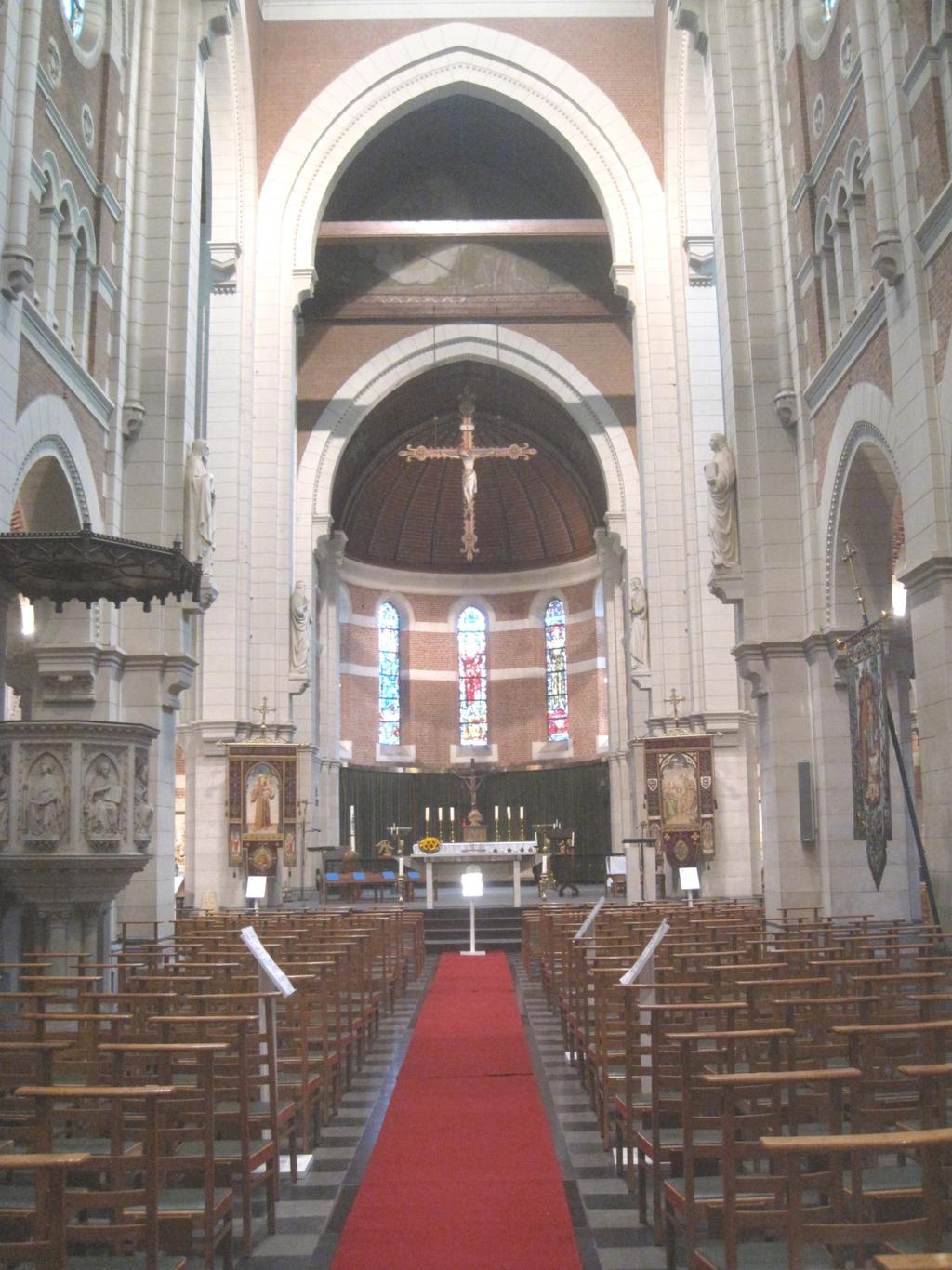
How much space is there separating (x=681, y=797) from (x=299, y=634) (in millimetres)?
7728

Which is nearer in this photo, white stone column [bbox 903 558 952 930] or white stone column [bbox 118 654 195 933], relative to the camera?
white stone column [bbox 903 558 952 930]

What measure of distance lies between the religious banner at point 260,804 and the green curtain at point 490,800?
39.2 ft

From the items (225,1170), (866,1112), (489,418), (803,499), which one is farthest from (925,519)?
(489,418)

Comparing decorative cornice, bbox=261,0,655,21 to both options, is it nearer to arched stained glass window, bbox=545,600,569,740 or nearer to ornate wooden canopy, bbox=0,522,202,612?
arched stained glass window, bbox=545,600,569,740

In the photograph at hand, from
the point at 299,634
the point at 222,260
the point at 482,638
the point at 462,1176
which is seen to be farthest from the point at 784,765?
the point at 482,638

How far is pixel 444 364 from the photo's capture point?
2841cm

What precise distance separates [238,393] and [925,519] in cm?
1424

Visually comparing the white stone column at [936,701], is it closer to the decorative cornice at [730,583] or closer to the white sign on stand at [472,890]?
the decorative cornice at [730,583]

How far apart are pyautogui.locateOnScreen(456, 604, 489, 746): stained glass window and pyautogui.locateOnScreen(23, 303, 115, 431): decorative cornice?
79.1 feet

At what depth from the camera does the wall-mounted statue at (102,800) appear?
8797 mm


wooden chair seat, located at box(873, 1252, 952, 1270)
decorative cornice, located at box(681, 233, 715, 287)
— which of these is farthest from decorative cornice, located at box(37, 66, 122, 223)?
wooden chair seat, located at box(873, 1252, 952, 1270)

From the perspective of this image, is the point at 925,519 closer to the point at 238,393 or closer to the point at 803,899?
the point at 803,899

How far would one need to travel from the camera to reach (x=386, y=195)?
29547 mm

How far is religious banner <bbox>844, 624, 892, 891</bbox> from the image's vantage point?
10906 millimetres
